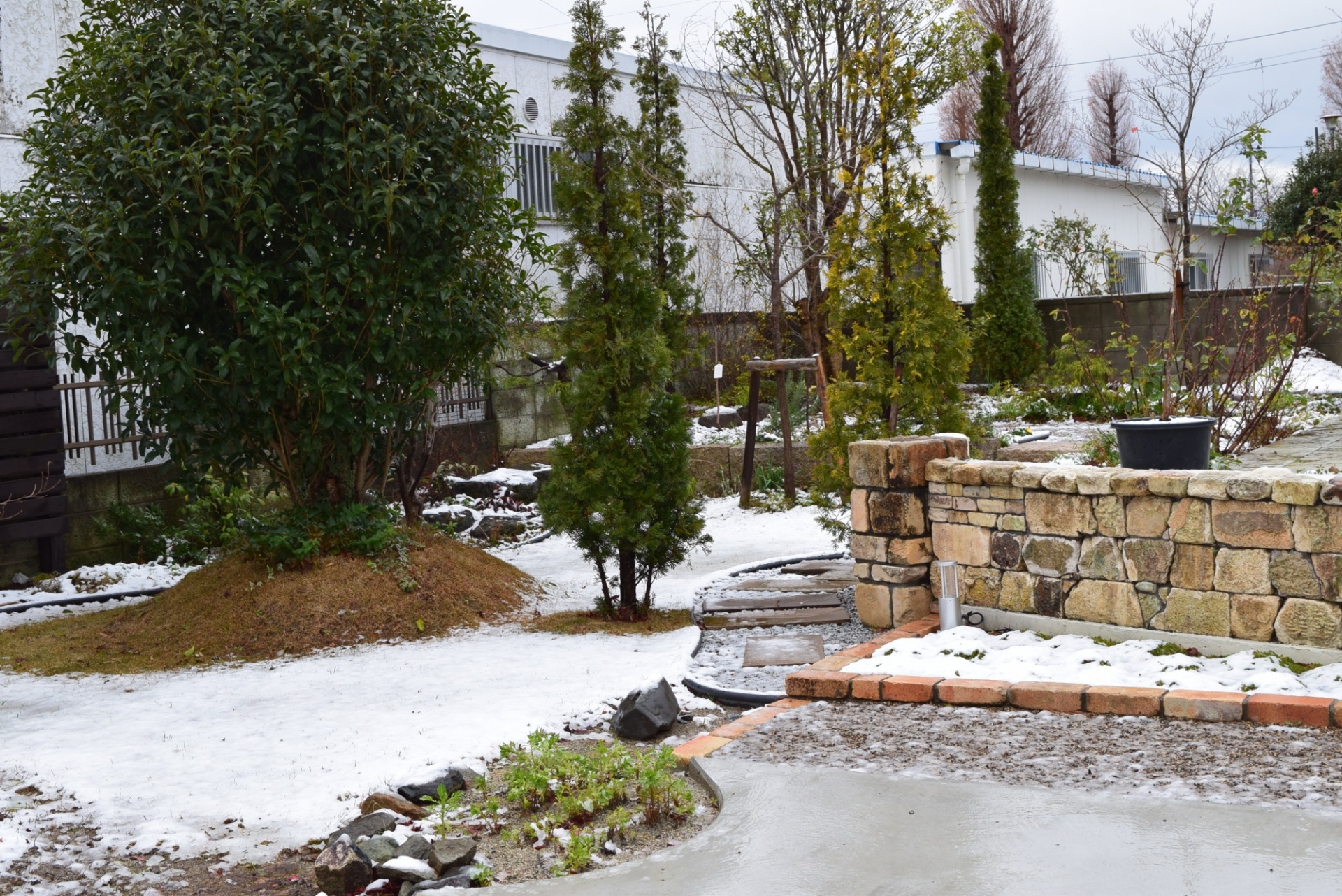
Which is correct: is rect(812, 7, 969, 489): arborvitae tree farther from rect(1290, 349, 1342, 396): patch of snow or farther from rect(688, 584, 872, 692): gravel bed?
rect(1290, 349, 1342, 396): patch of snow

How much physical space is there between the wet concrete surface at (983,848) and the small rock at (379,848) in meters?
0.44

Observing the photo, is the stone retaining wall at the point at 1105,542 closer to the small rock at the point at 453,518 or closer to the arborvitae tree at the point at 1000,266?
the small rock at the point at 453,518

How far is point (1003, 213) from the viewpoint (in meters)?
16.7

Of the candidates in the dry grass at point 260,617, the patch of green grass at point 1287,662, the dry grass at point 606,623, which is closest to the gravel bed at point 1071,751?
the patch of green grass at point 1287,662

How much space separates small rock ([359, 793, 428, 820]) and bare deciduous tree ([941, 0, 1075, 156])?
2797 cm

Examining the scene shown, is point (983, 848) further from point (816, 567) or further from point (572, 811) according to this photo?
point (816, 567)

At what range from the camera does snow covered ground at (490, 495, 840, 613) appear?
27.1 feet

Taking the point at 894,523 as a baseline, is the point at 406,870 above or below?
below

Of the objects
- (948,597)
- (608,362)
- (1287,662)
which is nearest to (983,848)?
(1287,662)

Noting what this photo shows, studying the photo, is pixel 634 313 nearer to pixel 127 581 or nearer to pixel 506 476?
pixel 127 581

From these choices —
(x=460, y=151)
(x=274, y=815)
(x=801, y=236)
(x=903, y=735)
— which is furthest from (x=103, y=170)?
(x=801, y=236)

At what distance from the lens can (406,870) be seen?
11.6 feet

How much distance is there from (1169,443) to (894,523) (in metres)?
1.55

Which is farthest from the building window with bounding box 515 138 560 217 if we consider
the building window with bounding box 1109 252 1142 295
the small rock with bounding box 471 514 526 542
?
the building window with bounding box 1109 252 1142 295
